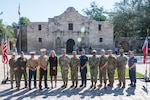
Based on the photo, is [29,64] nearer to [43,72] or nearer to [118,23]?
[43,72]

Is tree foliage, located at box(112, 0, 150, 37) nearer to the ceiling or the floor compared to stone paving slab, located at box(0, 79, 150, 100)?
nearer to the ceiling

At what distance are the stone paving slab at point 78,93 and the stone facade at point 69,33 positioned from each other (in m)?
29.7

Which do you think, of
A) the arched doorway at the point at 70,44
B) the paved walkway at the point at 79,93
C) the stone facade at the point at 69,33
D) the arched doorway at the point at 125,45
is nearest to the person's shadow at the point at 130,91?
the paved walkway at the point at 79,93

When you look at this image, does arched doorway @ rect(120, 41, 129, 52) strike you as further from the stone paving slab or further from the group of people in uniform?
the stone paving slab

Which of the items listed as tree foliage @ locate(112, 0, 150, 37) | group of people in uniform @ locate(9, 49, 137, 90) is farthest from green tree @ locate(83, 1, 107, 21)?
group of people in uniform @ locate(9, 49, 137, 90)

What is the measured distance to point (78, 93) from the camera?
1091 cm

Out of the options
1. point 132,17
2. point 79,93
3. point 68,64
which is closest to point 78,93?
point 79,93

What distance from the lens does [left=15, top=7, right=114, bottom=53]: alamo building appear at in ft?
137

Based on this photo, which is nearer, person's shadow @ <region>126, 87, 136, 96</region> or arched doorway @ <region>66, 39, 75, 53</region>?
person's shadow @ <region>126, 87, 136, 96</region>

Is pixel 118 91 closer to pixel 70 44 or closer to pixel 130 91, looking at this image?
pixel 130 91

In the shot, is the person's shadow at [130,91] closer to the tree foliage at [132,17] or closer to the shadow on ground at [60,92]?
the shadow on ground at [60,92]

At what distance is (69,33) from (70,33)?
16 centimetres

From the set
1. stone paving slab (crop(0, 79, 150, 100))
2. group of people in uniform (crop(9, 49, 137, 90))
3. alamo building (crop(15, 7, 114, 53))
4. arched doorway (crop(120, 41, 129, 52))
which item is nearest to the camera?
stone paving slab (crop(0, 79, 150, 100))

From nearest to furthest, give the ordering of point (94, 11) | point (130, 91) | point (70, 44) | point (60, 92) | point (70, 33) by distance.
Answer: point (60, 92) < point (130, 91) < point (70, 33) < point (70, 44) < point (94, 11)
